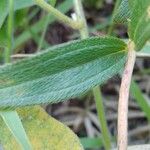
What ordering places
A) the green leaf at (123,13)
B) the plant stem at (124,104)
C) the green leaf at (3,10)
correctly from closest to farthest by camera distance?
the plant stem at (124,104), the green leaf at (123,13), the green leaf at (3,10)

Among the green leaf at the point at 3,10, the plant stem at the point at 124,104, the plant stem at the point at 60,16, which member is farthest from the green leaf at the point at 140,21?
the green leaf at the point at 3,10

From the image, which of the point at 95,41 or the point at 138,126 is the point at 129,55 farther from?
the point at 138,126

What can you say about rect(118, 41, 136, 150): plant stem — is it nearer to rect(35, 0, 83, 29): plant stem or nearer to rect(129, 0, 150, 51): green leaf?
rect(129, 0, 150, 51): green leaf

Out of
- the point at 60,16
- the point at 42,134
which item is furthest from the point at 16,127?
the point at 60,16

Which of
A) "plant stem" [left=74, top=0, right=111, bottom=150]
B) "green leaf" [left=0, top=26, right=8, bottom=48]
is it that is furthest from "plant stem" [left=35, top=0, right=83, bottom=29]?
"green leaf" [left=0, top=26, right=8, bottom=48]

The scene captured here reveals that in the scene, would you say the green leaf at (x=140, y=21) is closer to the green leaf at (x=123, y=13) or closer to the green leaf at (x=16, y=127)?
the green leaf at (x=123, y=13)

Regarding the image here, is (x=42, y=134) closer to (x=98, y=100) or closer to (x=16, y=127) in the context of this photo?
(x=16, y=127)
